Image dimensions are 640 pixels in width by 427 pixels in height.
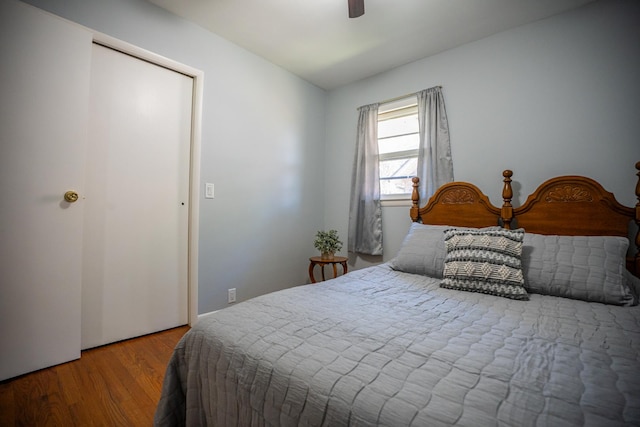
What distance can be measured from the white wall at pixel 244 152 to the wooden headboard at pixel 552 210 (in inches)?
57.9

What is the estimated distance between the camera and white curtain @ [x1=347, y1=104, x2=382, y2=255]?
2.91 meters

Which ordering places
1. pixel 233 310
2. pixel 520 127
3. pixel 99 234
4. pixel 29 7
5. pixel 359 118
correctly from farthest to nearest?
pixel 359 118
pixel 520 127
pixel 99 234
pixel 29 7
pixel 233 310

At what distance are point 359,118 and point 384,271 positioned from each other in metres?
1.86

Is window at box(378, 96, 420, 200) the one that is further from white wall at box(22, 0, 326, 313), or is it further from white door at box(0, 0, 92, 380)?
white door at box(0, 0, 92, 380)

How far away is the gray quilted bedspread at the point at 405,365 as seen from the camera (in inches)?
23.0

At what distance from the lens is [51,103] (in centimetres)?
159

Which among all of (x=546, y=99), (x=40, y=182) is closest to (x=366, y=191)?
(x=546, y=99)

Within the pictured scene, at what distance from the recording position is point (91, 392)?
141cm

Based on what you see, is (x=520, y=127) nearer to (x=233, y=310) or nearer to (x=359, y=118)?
(x=359, y=118)

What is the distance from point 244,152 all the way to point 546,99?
2.50 metres

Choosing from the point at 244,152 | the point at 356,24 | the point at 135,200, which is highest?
the point at 356,24

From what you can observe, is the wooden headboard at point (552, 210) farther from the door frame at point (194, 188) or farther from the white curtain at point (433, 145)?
the door frame at point (194, 188)

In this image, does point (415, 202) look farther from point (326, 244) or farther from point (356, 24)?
point (356, 24)

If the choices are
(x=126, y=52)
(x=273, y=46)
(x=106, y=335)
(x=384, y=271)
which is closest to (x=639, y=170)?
(x=384, y=271)
